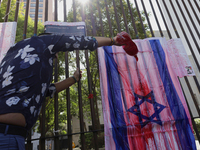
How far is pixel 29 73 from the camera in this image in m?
1.28

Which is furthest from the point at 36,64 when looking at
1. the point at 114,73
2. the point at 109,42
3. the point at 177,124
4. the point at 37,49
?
the point at 177,124

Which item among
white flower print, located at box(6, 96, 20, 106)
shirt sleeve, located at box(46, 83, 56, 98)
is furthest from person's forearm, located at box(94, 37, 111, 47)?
white flower print, located at box(6, 96, 20, 106)

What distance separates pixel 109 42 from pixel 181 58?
1.60 metres

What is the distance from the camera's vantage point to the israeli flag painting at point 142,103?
205 cm

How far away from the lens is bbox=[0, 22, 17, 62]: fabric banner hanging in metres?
2.40

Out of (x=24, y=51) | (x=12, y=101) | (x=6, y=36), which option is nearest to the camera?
(x=12, y=101)

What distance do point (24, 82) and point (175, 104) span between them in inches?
84.7

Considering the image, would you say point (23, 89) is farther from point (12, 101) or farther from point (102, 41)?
point (102, 41)

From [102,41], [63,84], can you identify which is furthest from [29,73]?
[102,41]

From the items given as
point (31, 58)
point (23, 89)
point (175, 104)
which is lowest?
point (175, 104)

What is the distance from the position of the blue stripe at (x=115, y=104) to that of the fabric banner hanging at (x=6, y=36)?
1601mm

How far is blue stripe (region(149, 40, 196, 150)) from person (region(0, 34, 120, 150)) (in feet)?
5.16

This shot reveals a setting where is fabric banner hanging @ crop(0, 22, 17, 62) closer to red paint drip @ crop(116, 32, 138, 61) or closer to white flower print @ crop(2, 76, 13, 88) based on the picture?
white flower print @ crop(2, 76, 13, 88)

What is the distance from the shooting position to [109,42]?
196cm
